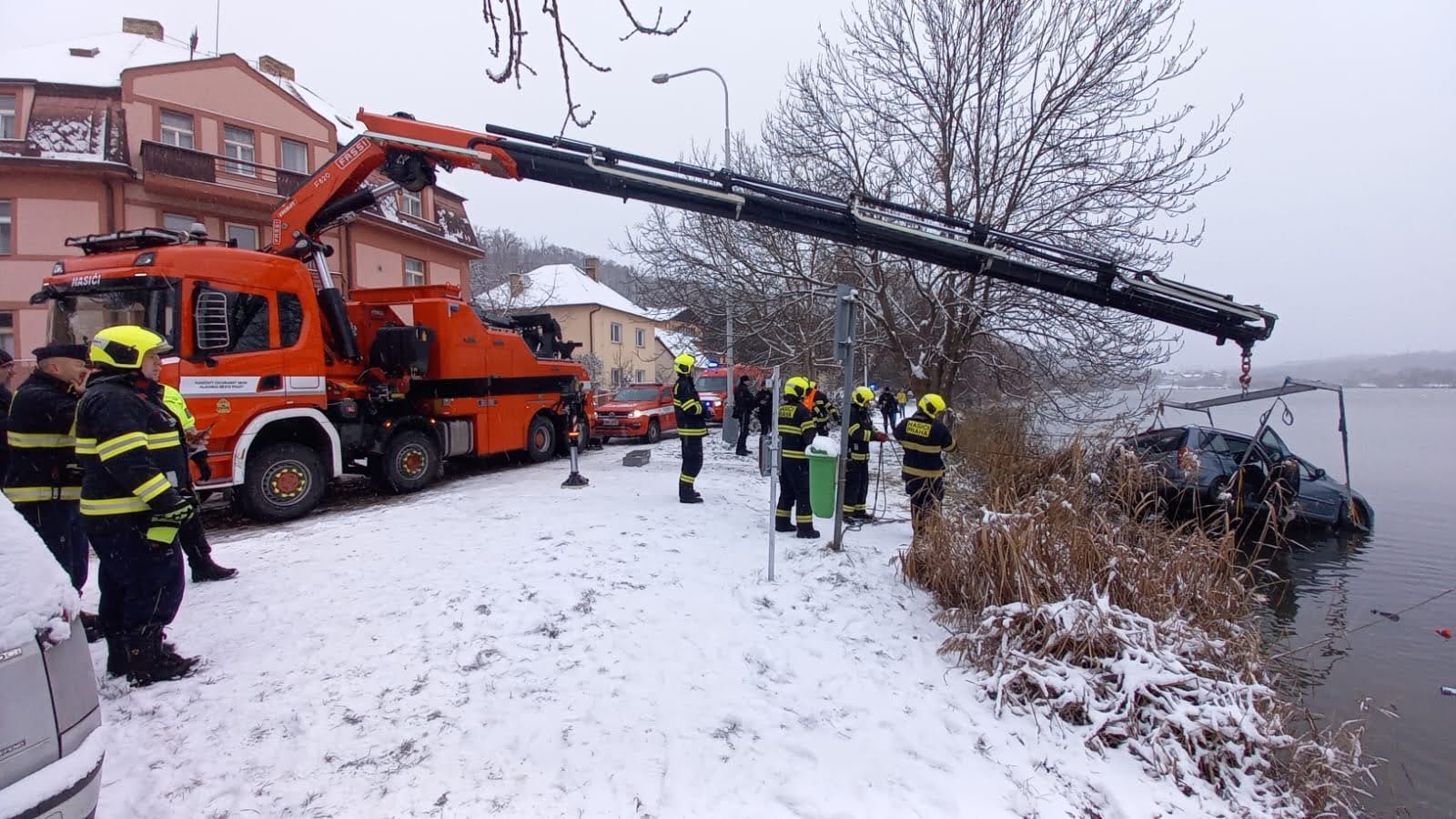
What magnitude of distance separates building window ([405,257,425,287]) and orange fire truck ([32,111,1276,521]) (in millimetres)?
14417

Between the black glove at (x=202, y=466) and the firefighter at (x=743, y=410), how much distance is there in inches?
362

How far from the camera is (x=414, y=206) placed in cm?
2277

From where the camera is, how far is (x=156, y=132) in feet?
54.0

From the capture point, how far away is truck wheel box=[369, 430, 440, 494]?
920cm

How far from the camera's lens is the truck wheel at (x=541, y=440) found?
12120mm

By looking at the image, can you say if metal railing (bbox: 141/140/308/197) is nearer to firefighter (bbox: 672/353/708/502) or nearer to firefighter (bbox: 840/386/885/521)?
firefighter (bbox: 672/353/708/502)

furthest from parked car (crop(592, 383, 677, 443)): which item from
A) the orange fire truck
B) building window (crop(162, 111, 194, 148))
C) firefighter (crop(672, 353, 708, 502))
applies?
building window (crop(162, 111, 194, 148))

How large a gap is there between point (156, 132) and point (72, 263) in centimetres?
1300

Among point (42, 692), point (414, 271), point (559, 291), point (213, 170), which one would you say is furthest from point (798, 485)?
point (559, 291)

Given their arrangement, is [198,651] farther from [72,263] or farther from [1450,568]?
[1450,568]

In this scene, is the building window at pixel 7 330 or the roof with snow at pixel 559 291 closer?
the building window at pixel 7 330

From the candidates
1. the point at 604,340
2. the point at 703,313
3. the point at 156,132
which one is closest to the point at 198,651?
the point at 703,313

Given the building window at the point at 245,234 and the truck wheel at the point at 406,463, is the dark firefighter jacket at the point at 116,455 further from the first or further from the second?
the building window at the point at 245,234

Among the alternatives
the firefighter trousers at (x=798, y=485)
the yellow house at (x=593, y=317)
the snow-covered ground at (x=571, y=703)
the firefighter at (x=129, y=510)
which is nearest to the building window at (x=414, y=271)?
the yellow house at (x=593, y=317)
